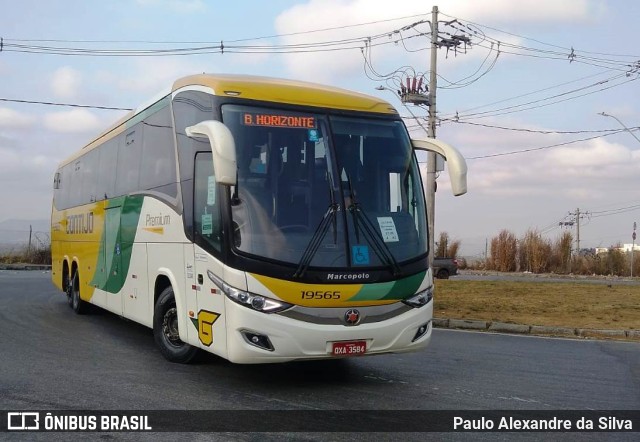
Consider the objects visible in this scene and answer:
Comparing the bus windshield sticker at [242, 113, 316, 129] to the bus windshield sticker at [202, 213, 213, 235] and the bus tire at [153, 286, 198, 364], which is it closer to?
the bus windshield sticker at [202, 213, 213, 235]

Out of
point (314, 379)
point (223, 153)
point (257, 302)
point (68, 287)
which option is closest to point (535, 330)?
point (314, 379)

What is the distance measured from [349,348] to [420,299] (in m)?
1.09

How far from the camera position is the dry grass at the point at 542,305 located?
15.1m

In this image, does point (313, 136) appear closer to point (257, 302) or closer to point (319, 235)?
point (319, 235)

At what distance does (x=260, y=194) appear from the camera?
7059 mm

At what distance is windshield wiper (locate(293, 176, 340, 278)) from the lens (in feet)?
22.5

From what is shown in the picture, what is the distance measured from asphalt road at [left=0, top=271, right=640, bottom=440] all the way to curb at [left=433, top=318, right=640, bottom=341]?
2.04 meters

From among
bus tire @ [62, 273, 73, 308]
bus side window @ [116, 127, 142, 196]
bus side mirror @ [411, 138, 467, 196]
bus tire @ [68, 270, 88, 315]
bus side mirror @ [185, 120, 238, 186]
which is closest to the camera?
bus side mirror @ [185, 120, 238, 186]

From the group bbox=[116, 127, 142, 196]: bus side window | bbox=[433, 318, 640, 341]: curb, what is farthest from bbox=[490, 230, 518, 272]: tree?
bbox=[116, 127, 142, 196]: bus side window

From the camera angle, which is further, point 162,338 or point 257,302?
point 162,338

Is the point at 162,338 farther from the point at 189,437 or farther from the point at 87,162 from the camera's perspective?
the point at 87,162

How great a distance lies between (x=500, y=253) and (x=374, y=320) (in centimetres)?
4726

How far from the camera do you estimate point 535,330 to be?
1365 cm

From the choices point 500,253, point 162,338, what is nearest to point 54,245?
point 162,338
